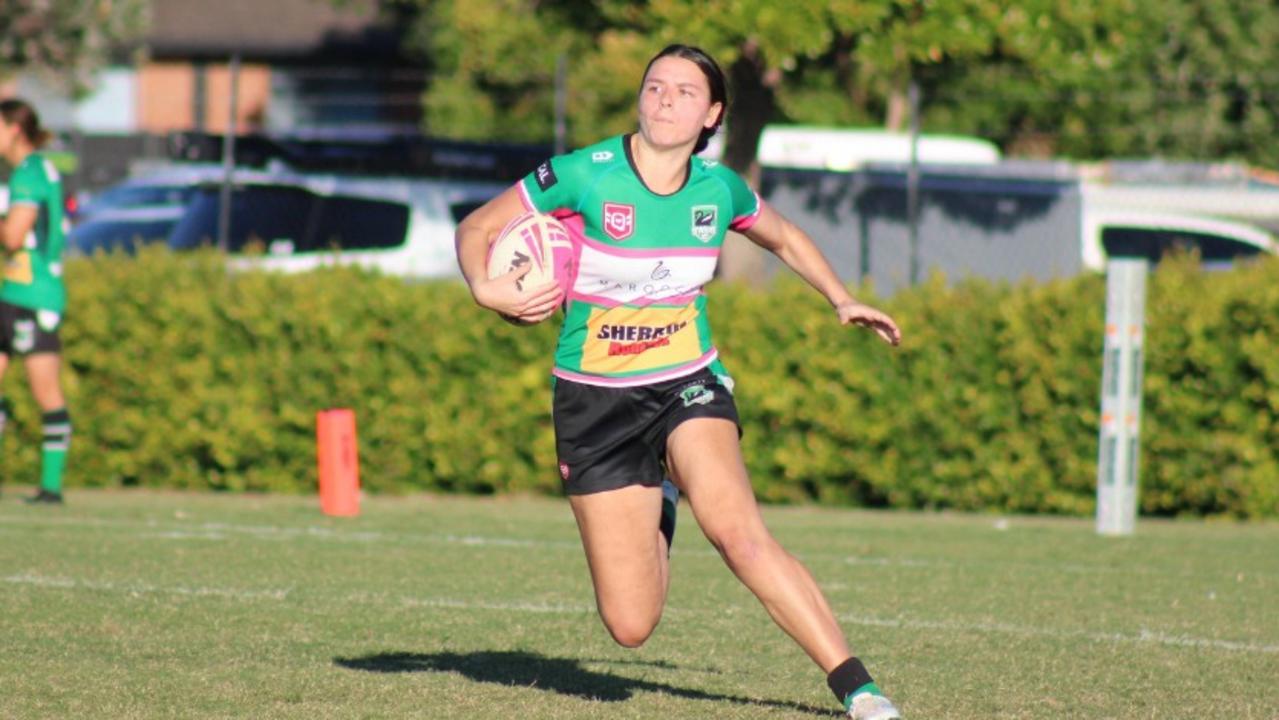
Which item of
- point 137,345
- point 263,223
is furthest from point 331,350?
point 263,223

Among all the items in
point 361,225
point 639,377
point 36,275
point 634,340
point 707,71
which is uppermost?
point 707,71

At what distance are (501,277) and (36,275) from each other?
7.91 metres

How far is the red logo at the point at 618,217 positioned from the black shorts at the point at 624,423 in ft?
1.66

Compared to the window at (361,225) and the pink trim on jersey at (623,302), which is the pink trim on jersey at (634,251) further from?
the window at (361,225)

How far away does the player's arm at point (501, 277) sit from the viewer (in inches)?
237

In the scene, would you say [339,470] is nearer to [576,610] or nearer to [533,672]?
[576,610]

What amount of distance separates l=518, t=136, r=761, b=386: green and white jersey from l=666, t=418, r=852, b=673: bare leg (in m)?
0.32

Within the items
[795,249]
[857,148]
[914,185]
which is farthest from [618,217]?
[857,148]

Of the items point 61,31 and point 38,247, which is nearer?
point 38,247

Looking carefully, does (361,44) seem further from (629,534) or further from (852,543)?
(629,534)

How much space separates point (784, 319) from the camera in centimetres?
1538

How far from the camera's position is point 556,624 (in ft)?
28.6

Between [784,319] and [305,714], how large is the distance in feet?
30.5

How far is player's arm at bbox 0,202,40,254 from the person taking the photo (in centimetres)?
1288
